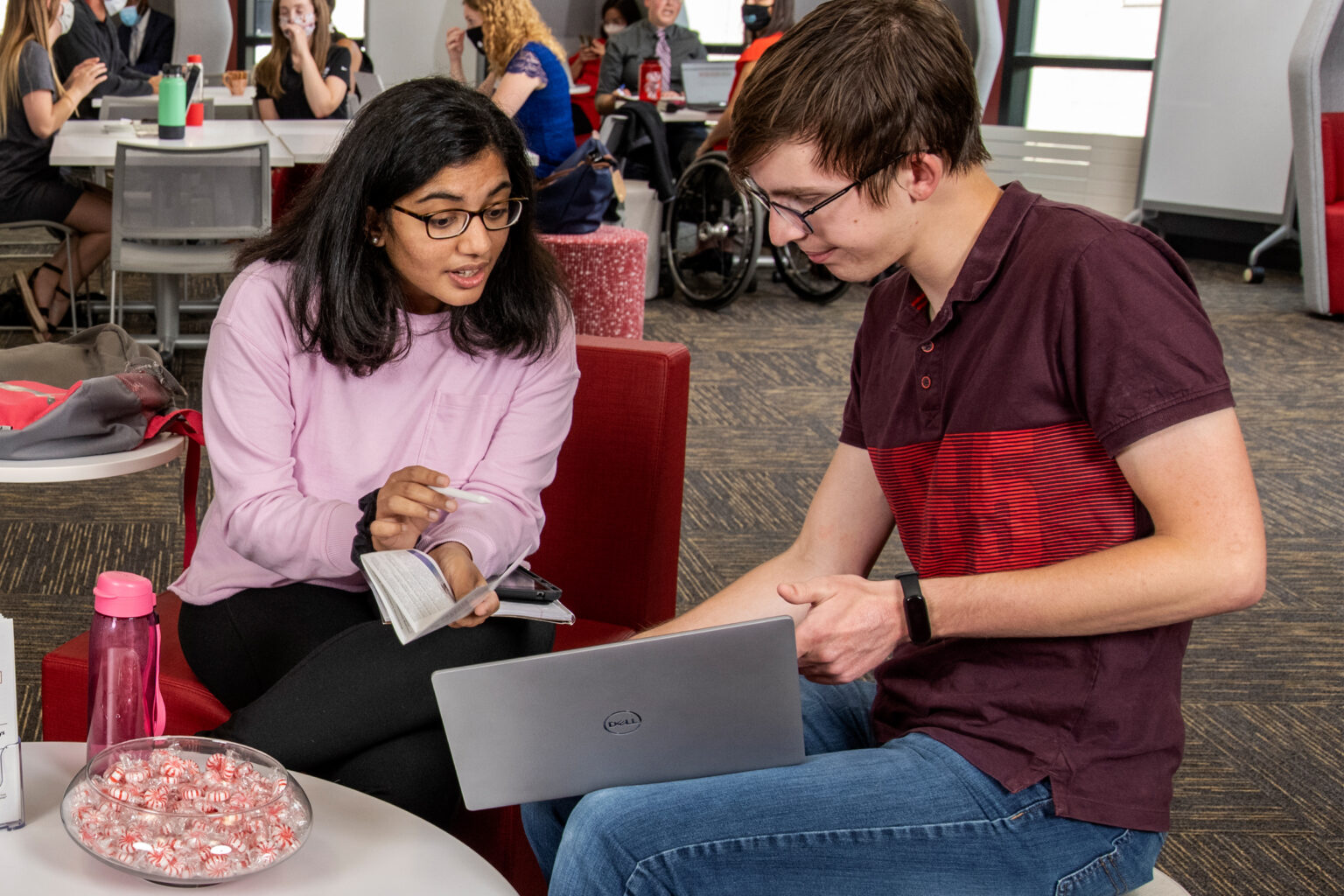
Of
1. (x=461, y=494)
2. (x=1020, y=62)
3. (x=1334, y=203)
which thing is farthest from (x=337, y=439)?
(x=1020, y=62)

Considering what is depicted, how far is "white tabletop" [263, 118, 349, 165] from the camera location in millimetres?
4375

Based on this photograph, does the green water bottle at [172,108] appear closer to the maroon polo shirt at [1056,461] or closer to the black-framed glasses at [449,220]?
the black-framed glasses at [449,220]

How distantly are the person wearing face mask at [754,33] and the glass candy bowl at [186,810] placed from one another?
3869 mm

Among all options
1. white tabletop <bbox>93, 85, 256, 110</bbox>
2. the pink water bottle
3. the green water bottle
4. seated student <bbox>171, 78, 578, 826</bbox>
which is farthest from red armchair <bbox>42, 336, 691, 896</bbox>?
white tabletop <bbox>93, 85, 256, 110</bbox>

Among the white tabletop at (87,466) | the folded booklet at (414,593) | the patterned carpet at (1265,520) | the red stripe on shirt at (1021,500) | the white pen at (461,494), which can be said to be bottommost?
the patterned carpet at (1265,520)

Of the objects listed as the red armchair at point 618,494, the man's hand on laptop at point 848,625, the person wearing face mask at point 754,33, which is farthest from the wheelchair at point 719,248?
the man's hand on laptop at point 848,625

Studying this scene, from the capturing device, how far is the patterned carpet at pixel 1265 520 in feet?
7.18

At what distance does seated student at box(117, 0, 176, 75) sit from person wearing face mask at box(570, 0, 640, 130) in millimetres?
2748

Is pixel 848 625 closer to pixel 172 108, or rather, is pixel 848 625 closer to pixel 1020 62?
pixel 172 108

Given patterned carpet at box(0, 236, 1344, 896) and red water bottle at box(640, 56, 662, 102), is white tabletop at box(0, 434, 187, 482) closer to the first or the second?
patterned carpet at box(0, 236, 1344, 896)

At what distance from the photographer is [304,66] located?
5.61m

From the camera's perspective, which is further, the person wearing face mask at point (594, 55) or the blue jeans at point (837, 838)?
the person wearing face mask at point (594, 55)

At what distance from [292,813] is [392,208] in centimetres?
84

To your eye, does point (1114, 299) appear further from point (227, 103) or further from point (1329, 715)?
point (227, 103)
